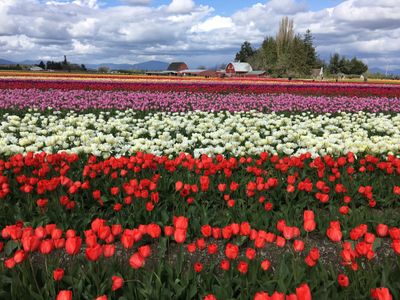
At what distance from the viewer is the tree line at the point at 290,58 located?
169ft

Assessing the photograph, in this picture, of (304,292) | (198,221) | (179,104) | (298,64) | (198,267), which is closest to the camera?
(304,292)

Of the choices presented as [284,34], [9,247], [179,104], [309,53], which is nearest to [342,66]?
[284,34]

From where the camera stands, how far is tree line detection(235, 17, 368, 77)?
5147 centimetres

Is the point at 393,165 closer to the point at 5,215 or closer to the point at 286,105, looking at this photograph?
the point at 5,215

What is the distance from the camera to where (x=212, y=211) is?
4422mm

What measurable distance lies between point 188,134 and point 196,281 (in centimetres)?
635

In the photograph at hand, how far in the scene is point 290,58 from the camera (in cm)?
5141

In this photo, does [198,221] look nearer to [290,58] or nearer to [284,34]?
[290,58]

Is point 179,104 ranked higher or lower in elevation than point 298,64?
lower

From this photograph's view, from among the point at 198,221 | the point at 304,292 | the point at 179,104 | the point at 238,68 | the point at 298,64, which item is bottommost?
the point at 198,221

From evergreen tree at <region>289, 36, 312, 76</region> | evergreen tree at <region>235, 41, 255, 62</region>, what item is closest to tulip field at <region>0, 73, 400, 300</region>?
evergreen tree at <region>289, 36, 312, 76</region>

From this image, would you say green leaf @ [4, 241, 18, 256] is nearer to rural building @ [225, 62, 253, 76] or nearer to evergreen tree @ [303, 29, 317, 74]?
evergreen tree @ [303, 29, 317, 74]

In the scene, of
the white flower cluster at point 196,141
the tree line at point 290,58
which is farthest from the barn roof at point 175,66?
the white flower cluster at point 196,141

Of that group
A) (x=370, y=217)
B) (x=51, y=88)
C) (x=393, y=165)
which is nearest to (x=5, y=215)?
(x=370, y=217)
